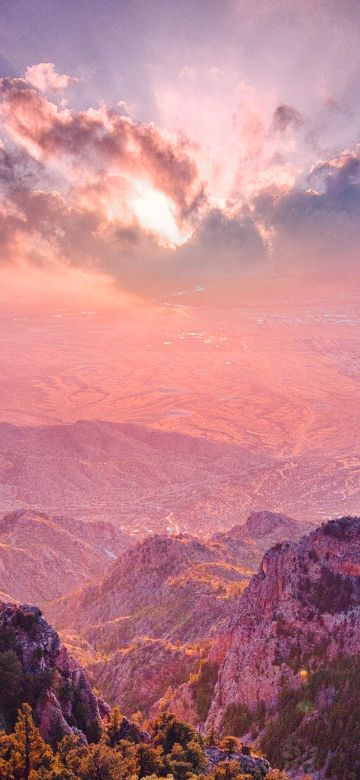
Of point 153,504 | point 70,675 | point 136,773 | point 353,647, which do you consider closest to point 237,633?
point 353,647

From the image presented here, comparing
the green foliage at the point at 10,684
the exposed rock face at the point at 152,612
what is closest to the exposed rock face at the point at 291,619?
the exposed rock face at the point at 152,612

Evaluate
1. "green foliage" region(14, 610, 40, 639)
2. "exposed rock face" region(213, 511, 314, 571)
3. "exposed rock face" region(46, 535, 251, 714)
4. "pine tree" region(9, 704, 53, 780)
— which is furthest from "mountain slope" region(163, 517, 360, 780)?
"exposed rock face" region(213, 511, 314, 571)

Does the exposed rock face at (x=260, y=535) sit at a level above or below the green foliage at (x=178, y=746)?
below

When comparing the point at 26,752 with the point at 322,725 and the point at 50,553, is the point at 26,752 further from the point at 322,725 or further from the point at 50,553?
the point at 50,553

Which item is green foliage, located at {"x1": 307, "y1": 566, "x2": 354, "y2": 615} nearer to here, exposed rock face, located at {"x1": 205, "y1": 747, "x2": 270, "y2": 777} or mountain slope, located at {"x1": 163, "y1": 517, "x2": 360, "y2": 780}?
mountain slope, located at {"x1": 163, "y1": 517, "x2": 360, "y2": 780}

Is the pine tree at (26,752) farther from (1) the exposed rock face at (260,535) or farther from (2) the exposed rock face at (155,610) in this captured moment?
(1) the exposed rock face at (260,535)

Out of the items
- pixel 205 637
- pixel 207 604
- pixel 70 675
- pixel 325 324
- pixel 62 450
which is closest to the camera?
pixel 70 675

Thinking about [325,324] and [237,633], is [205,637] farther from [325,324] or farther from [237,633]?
[325,324]
